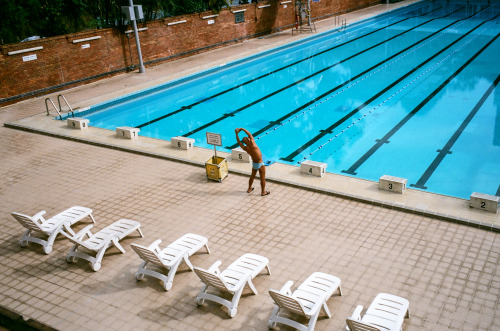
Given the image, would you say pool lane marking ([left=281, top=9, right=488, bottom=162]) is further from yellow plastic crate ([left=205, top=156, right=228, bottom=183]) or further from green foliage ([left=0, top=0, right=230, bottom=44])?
green foliage ([left=0, top=0, right=230, bottom=44])

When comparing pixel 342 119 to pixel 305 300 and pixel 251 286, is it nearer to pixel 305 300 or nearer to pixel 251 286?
pixel 251 286

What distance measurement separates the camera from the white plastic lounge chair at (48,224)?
22.1 feet

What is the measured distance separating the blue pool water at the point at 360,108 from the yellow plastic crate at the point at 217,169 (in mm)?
2410

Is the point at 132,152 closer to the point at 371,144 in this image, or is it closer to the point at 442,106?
the point at 371,144

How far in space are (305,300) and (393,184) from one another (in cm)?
333

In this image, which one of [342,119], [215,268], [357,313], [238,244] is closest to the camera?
[357,313]

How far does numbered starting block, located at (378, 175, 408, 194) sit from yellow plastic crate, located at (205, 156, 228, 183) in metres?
2.66

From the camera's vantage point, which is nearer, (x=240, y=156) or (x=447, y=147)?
(x=240, y=156)

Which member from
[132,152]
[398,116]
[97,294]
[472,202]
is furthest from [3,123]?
[472,202]

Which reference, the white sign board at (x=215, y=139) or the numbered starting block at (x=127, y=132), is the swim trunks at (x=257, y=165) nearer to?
the white sign board at (x=215, y=139)

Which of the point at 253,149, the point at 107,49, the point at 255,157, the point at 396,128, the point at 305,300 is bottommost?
the point at 396,128

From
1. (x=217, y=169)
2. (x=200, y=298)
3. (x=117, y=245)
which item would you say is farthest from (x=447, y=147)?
(x=117, y=245)

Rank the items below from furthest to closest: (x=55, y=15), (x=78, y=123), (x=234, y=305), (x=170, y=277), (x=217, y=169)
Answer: (x=55, y=15) → (x=78, y=123) → (x=217, y=169) → (x=170, y=277) → (x=234, y=305)

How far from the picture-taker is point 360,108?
13.6 meters
